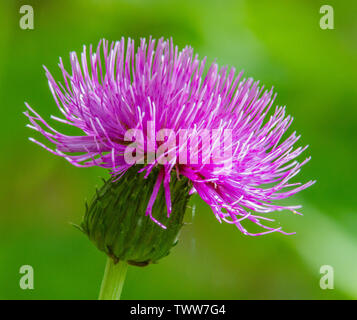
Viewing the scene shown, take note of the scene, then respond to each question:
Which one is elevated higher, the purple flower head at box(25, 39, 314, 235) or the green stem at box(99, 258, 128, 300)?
the purple flower head at box(25, 39, 314, 235)

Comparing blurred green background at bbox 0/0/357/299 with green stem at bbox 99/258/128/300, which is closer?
green stem at bbox 99/258/128/300

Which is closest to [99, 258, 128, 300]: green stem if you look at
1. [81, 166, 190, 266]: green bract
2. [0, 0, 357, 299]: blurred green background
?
[81, 166, 190, 266]: green bract

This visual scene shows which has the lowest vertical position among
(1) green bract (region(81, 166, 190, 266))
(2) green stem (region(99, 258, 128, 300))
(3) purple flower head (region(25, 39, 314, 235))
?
(2) green stem (region(99, 258, 128, 300))

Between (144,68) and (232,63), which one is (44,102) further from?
(144,68)

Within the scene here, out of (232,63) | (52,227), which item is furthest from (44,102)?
(232,63)

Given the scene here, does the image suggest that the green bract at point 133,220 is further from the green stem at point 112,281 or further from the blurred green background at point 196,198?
the blurred green background at point 196,198

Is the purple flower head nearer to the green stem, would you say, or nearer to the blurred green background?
the green stem

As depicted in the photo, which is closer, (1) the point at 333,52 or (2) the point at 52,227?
(2) the point at 52,227
